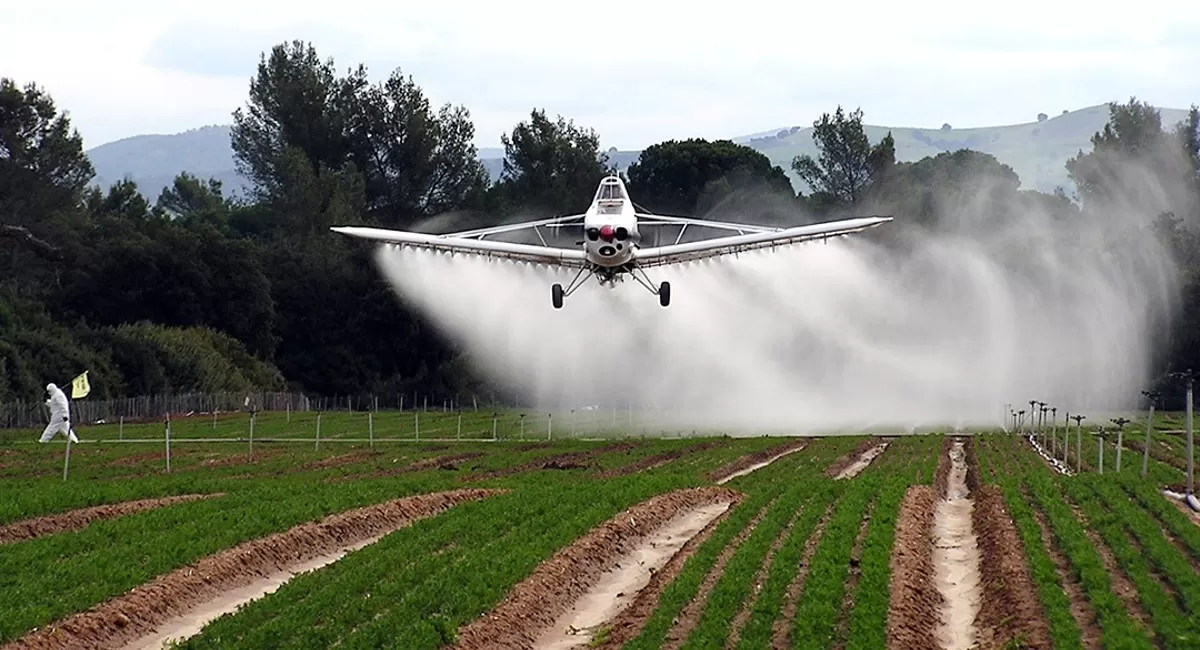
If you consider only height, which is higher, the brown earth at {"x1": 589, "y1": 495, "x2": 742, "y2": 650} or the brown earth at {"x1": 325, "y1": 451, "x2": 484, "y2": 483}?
the brown earth at {"x1": 325, "y1": 451, "x2": 484, "y2": 483}

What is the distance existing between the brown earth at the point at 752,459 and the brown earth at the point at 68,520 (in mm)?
14137

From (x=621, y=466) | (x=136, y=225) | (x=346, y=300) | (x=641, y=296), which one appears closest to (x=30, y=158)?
Answer: (x=136, y=225)

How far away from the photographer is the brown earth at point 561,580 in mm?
20500

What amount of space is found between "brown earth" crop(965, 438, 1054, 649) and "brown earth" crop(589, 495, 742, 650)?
4279 mm

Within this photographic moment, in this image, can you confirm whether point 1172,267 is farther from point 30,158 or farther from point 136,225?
point 30,158

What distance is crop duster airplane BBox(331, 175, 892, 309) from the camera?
51.9m

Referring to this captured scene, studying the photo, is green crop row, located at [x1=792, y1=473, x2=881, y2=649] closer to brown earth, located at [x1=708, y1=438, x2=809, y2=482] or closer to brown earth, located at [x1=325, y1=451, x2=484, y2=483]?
brown earth, located at [x1=708, y1=438, x2=809, y2=482]

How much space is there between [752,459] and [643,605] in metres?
24.4

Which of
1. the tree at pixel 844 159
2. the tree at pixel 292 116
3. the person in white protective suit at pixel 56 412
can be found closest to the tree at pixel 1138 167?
the tree at pixel 844 159

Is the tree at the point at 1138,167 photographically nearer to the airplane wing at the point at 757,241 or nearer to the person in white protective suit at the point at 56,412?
the airplane wing at the point at 757,241

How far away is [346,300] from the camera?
103062 mm

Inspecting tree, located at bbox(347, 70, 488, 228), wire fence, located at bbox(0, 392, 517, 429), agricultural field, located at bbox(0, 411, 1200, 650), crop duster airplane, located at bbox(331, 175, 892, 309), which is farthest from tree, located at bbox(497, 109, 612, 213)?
agricultural field, located at bbox(0, 411, 1200, 650)

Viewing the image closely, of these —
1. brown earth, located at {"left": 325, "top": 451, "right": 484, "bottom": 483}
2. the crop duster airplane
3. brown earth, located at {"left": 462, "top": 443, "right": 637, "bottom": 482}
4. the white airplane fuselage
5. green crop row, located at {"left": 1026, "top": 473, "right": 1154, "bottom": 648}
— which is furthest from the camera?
the crop duster airplane

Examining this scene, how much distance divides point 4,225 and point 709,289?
167 feet
